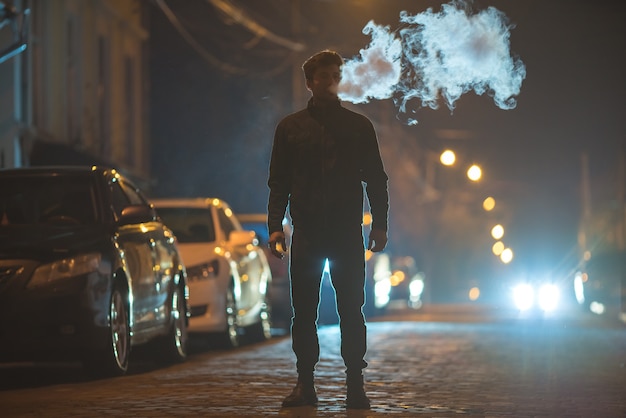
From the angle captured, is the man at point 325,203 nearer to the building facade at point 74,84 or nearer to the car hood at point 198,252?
the car hood at point 198,252

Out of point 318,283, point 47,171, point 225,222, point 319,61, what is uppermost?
point 319,61

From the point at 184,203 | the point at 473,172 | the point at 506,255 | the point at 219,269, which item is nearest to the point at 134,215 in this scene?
the point at 219,269

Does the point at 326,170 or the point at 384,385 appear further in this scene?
the point at 384,385

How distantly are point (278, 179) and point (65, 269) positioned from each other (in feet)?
8.82

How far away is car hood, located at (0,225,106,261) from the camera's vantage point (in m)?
11.3

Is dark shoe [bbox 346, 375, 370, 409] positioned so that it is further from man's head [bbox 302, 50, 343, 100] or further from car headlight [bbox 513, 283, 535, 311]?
car headlight [bbox 513, 283, 535, 311]

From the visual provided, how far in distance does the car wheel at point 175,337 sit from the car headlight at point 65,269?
2300mm

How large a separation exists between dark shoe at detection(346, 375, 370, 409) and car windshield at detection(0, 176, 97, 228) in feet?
13.0

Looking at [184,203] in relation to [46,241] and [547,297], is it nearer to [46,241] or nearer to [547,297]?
[46,241]

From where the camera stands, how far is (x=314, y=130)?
30.3ft

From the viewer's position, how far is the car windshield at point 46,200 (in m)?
12.5

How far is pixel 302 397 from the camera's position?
9.06m

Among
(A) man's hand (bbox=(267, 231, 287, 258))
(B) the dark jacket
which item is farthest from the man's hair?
(A) man's hand (bbox=(267, 231, 287, 258))

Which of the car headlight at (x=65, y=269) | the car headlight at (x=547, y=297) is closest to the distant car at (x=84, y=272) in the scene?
the car headlight at (x=65, y=269)
